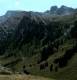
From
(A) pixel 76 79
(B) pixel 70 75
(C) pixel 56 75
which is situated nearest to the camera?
(A) pixel 76 79

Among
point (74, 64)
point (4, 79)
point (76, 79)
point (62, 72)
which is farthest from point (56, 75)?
point (4, 79)

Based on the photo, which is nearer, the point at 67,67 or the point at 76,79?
the point at 76,79

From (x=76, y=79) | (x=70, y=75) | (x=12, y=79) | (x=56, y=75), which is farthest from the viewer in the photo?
(x=56, y=75)

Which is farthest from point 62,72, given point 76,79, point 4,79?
point 4,79

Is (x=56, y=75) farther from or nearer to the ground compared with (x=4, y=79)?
nearer to the ground

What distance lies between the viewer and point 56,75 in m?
188

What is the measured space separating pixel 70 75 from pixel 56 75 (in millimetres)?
20070

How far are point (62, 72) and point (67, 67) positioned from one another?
952 centimetres

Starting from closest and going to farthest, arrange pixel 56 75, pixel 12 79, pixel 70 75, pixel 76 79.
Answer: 1. pixel 12 79
2. pixel 76 79
3. pixel 70 75
4. pixel 56 75

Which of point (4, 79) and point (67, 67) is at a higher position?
point (4, 79)

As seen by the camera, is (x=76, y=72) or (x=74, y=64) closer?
(x=76, y=72)

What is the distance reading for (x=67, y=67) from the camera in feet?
644

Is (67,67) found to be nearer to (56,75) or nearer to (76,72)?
(56,75)

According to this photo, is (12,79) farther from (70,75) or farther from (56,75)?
(56,75)
